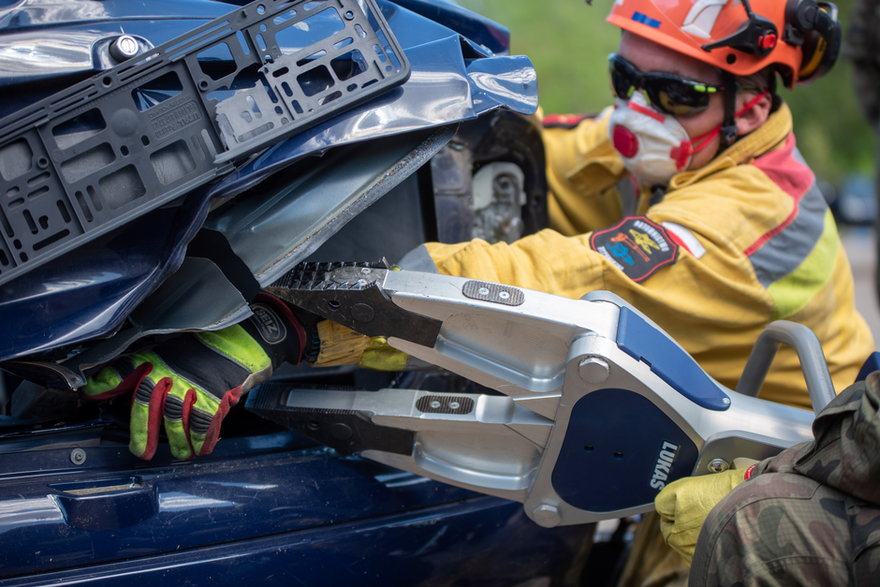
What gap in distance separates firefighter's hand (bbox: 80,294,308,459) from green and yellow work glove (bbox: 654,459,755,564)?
0.81 meters

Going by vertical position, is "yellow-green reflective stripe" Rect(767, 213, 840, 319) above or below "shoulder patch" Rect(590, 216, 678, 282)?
below

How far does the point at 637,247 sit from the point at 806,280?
1.75 feet

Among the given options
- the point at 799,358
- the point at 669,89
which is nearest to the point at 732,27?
the point at 669,89

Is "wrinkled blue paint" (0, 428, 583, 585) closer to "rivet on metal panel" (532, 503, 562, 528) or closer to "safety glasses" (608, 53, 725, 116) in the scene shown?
"rivet on metal panel" (532, 503, 562, 528)

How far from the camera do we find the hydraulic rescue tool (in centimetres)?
161

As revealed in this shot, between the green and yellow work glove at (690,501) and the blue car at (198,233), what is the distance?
429 millimetres

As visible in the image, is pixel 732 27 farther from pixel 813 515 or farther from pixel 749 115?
pixel 813 515

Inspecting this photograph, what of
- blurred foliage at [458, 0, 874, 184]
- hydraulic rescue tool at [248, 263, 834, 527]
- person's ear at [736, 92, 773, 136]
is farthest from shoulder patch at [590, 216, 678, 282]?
blurred foliage at [458, 0, 874, 184]

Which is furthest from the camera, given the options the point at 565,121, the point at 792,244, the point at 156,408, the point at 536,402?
the point at 565,121

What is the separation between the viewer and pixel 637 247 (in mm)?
1938

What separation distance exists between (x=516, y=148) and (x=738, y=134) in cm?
60

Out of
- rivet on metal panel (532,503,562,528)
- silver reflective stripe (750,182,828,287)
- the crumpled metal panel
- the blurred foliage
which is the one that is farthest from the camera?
the blurred foliage

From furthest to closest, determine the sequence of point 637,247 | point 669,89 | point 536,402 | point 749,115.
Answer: point 749,115 < point 669,89 < point 637,247 < point 536,402

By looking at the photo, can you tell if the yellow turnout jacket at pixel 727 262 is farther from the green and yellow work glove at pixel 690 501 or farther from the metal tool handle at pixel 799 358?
the green and yellow work glove at pixel 690 501
